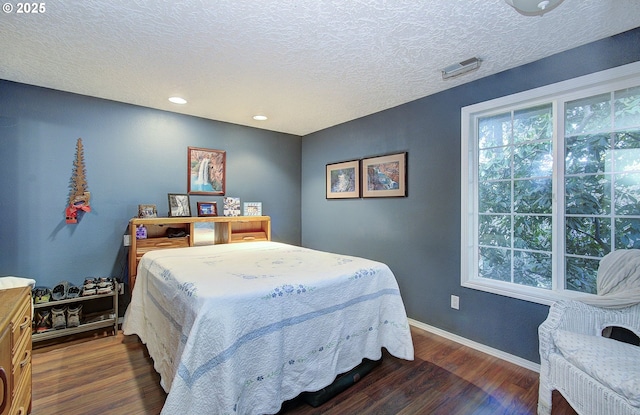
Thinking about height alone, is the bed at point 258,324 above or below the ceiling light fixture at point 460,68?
below

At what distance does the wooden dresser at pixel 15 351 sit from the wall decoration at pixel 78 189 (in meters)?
1.50

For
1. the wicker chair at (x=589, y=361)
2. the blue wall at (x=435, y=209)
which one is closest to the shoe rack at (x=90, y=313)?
the blue wall at (x=435, y=209)

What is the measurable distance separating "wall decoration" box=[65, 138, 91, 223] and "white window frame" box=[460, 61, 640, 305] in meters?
3.67

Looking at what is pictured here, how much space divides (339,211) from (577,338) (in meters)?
2.74

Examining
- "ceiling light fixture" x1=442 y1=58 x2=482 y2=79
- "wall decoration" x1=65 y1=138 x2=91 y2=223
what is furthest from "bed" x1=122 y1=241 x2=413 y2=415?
"ceiling light fixture" x1=442 y1=58 x2=482 y2=79

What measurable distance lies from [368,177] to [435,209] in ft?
3.19

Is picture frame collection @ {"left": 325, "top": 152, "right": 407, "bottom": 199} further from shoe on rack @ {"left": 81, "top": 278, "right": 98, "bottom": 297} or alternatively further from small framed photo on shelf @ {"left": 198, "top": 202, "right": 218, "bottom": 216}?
shoe on rack @ {"left": 81, "top": 278, "right": 98, "bottom": 297}

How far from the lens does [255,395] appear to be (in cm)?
154

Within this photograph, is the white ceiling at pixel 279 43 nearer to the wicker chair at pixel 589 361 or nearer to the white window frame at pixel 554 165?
the white window frame at pixel 554 165

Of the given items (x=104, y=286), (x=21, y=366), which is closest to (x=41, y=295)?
(x=104, y=286)

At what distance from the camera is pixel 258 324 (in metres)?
1.56

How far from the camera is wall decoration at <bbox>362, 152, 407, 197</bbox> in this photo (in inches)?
125

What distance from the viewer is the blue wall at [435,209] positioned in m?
2.18

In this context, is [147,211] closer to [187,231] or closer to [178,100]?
[187,231]
